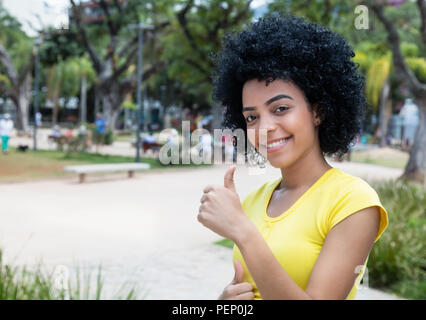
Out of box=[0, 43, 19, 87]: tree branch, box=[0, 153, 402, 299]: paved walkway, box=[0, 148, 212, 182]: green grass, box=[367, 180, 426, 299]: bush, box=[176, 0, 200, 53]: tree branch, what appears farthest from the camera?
box=[0, 43, 19, 87]: tree branch

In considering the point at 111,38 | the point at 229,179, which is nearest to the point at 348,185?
the point at 229,179

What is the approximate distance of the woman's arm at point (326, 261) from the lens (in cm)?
118

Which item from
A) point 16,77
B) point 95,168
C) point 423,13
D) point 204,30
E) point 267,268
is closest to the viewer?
point 267,268

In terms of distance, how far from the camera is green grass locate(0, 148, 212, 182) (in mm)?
12836

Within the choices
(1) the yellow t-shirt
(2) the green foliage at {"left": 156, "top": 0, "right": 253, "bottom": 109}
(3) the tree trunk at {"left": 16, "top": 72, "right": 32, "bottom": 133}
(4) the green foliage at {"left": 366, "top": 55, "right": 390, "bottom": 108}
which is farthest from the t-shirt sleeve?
(3) the tree trunk at {"left": 16, "top": 72, "right": 32, "bottom": 133}

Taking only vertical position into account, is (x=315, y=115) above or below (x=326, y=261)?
above

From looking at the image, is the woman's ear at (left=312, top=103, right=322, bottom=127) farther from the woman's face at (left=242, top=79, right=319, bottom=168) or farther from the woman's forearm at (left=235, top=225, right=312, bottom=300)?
the woman's forearm at (left=235, top=225, right=312, bottom=300)

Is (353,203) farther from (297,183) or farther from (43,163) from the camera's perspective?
(43,163)

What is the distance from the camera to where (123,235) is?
670 centimetres

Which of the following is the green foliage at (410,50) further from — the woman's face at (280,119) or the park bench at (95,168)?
the woman's face at (280,119)

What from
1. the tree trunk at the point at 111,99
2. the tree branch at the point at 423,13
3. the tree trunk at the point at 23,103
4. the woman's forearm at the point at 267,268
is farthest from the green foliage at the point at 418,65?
the woman's forearm at the point at 267,268

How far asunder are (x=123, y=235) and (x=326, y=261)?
18.9 ft

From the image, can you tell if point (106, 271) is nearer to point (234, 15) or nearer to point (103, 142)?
point (234, 15)

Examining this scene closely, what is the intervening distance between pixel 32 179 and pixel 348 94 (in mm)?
11476
